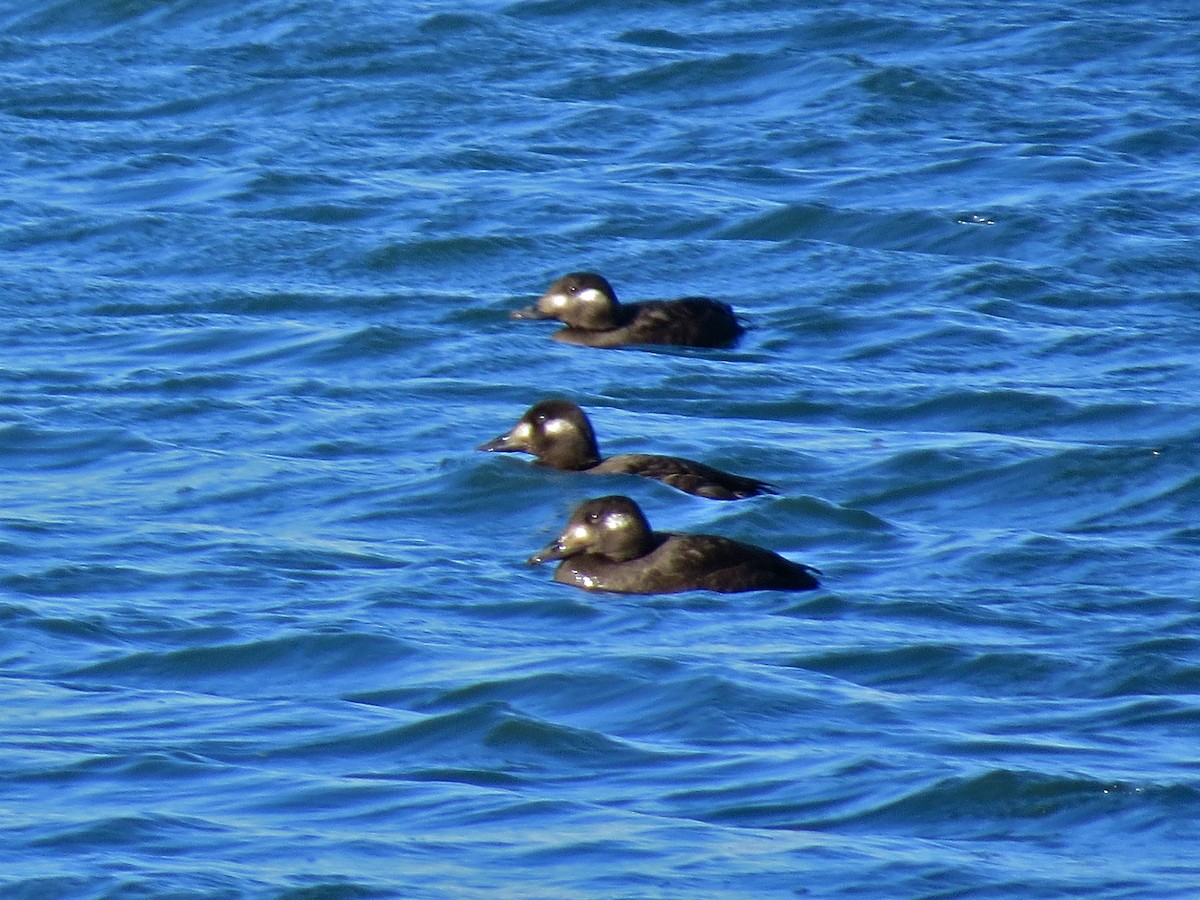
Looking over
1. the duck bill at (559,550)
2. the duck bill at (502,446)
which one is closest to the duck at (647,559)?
the duck bill at (559,550)

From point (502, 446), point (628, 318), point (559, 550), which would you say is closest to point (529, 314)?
point (628, 318)

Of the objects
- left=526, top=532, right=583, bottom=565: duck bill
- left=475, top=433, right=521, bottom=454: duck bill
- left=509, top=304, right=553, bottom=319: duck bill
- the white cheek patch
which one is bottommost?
left=509, top=304, right=553, bottom=319: duck bill

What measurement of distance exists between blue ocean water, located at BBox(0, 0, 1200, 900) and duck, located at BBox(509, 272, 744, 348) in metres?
0.15

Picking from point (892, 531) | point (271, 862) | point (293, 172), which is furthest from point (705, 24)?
point (271, 862)

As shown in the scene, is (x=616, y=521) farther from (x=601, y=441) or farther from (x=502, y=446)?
(x=601, y=441)

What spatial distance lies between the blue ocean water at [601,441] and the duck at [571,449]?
4.2 inches

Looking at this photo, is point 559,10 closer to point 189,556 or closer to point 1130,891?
point 189,556

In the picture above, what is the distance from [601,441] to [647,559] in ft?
8.34

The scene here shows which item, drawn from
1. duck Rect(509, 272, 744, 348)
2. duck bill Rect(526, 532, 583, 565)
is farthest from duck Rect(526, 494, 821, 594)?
duck Rect(509, 272, 744, 348)

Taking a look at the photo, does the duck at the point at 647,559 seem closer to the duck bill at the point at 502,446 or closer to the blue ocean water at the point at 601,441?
the blue ocean water at the point at 601,441

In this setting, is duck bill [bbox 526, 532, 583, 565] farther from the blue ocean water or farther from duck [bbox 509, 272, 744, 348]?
duck [bbox 509, 272, 744, 348]

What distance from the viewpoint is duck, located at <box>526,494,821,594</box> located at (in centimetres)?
959

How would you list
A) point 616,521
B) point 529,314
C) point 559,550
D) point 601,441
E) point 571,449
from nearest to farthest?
point 616,521
point 559,550
point 571,449
point 601,441
point 529,314

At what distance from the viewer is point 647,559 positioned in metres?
9.84
